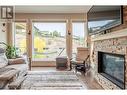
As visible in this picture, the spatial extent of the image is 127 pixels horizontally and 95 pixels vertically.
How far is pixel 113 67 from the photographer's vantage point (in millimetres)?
4023

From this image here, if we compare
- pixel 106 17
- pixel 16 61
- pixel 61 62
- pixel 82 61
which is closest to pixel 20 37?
pixel 61 62

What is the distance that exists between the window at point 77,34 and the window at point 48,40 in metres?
0.38

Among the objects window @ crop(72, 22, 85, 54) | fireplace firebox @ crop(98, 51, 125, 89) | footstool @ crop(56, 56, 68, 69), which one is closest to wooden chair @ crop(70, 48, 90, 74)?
footstool @ crop(56, 56, 68, 69)

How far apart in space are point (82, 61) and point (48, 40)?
2.21 meters

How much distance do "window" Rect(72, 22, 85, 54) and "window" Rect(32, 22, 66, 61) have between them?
376 mm

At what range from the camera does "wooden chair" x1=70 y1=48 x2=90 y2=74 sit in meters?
6.92

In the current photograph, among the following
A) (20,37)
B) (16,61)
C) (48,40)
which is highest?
(20,37)

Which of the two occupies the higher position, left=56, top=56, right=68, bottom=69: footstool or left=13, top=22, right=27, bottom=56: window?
left=13, top=22, right=27, bottom=56: window

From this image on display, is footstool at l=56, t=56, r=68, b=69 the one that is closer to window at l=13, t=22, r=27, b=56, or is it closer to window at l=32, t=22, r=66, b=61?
window at l=32, t=22, r=66, b=61

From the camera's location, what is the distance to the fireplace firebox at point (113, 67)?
339 centimetres

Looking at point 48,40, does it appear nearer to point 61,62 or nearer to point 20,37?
point 20,37

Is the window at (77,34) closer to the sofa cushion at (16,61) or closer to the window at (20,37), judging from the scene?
the window at (20,37)

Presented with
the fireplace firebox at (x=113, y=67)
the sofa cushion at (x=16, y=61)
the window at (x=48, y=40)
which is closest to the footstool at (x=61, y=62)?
the window at (x=48, y=40)
